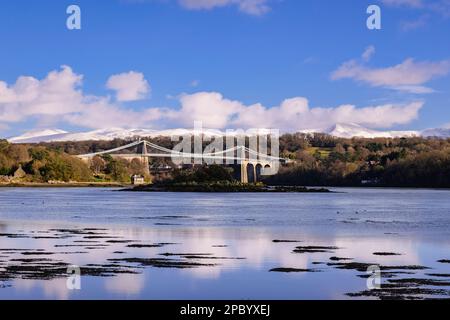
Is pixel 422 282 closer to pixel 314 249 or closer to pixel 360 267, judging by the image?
pixel 360 267

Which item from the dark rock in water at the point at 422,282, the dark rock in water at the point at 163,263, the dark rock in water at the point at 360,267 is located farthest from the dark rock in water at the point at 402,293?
the dark rock in water at the point at 163,263

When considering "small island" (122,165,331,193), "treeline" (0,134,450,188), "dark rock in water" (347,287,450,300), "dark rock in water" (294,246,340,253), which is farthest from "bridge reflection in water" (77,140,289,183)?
"dark rock in water" (347,287,450,300)

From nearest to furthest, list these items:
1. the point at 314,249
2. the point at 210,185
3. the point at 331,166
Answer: the point at 314,249 < the point at 210,185 < the point at 331,166

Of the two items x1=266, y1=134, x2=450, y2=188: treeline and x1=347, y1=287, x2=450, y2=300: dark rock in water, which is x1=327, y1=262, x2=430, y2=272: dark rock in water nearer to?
x1=347, y1=287, x2=450, y2=300: dark rock in water

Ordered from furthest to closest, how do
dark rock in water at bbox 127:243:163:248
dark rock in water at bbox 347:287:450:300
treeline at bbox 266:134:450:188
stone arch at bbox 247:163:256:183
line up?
stone arch at bbox 247:163:256:183 < treeline at bbox 266:134:450:188 < dark rock in water at bbox 127:243:163:248 < dark rock in water at bbox 347:287:450:300

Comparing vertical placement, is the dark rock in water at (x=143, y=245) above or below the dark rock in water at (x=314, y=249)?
above

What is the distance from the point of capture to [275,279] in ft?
40.5

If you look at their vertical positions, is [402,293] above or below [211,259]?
below

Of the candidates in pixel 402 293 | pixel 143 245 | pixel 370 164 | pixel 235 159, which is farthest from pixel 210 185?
pixel 402 293

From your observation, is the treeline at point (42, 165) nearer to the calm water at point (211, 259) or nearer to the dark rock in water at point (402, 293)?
the calm water at point (211, 259)

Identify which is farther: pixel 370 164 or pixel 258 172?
pixel 258 172
